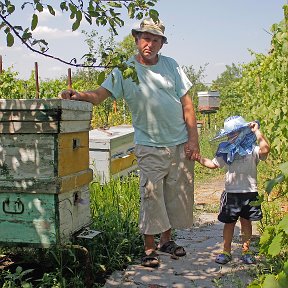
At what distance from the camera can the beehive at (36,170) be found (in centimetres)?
289

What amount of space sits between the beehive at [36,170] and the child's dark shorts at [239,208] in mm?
1374

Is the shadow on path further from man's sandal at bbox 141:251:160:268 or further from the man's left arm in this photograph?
the man's left arm

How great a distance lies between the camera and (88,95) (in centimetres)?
362

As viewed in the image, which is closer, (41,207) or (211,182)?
(41,207)

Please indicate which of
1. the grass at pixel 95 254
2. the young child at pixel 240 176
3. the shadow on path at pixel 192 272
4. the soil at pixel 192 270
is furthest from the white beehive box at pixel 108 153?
the young child at pixel 240 176

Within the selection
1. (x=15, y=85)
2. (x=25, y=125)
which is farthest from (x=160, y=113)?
(x=15, y=85)

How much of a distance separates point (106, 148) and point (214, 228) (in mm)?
1590

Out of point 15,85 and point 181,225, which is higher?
point 15,85

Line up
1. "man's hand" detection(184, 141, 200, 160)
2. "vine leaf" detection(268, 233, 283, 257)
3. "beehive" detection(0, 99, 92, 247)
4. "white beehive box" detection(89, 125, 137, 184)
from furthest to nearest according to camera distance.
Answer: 1. "white beehive box" detection(89, 125, 137, 184)
2. "man's hand" detection(184, 141, 200, 160)
3. "beehive" detection(0, 99, 92, 247)
4. "vine leaf" detection(268, 233, 283, 257)

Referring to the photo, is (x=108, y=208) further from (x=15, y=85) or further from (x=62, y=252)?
(x=15, y=85)

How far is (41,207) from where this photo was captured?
294 cm

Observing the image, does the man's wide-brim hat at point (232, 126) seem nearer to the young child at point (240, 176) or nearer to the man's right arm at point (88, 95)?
the young child at point (240, 176)

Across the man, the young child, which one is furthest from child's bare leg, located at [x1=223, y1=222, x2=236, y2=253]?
the man

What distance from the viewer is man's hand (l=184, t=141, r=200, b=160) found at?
3.96 meters
